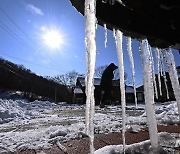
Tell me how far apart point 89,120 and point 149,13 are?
93 centimetres

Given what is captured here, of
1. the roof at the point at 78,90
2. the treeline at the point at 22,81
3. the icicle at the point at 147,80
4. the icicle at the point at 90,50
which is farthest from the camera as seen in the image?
the roof at the point at 78,90

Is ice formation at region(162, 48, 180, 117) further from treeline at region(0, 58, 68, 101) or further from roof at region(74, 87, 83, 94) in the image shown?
roof at region(74, 87, 83, 94)

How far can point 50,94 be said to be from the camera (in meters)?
33.1

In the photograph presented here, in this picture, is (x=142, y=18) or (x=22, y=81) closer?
(x=142, y=18)

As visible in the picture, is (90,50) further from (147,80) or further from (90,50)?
(147,80)

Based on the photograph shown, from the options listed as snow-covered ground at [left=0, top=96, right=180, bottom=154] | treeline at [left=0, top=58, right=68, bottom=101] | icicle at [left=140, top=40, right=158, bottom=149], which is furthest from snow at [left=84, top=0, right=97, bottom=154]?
treeline at [left=0, top=58, right=68, bottom=101]

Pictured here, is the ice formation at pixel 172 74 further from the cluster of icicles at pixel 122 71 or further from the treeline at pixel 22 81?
the treeline at pixel 22 81

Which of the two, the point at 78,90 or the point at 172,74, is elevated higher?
the point at 78,90

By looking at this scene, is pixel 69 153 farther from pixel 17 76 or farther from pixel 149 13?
pixel 17 76

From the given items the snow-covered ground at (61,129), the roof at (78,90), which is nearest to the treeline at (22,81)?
the roof at (78,90)

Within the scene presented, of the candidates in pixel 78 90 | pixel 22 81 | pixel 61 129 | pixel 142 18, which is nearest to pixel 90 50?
pixel 142 18

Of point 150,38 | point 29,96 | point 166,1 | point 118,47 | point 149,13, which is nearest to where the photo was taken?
point 166,1

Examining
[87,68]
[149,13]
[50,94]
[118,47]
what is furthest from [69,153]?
[50,94]

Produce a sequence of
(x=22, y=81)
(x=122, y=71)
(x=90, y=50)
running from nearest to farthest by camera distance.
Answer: (x=90, y=50), (x=122, y=71), (x=22, y=81)
